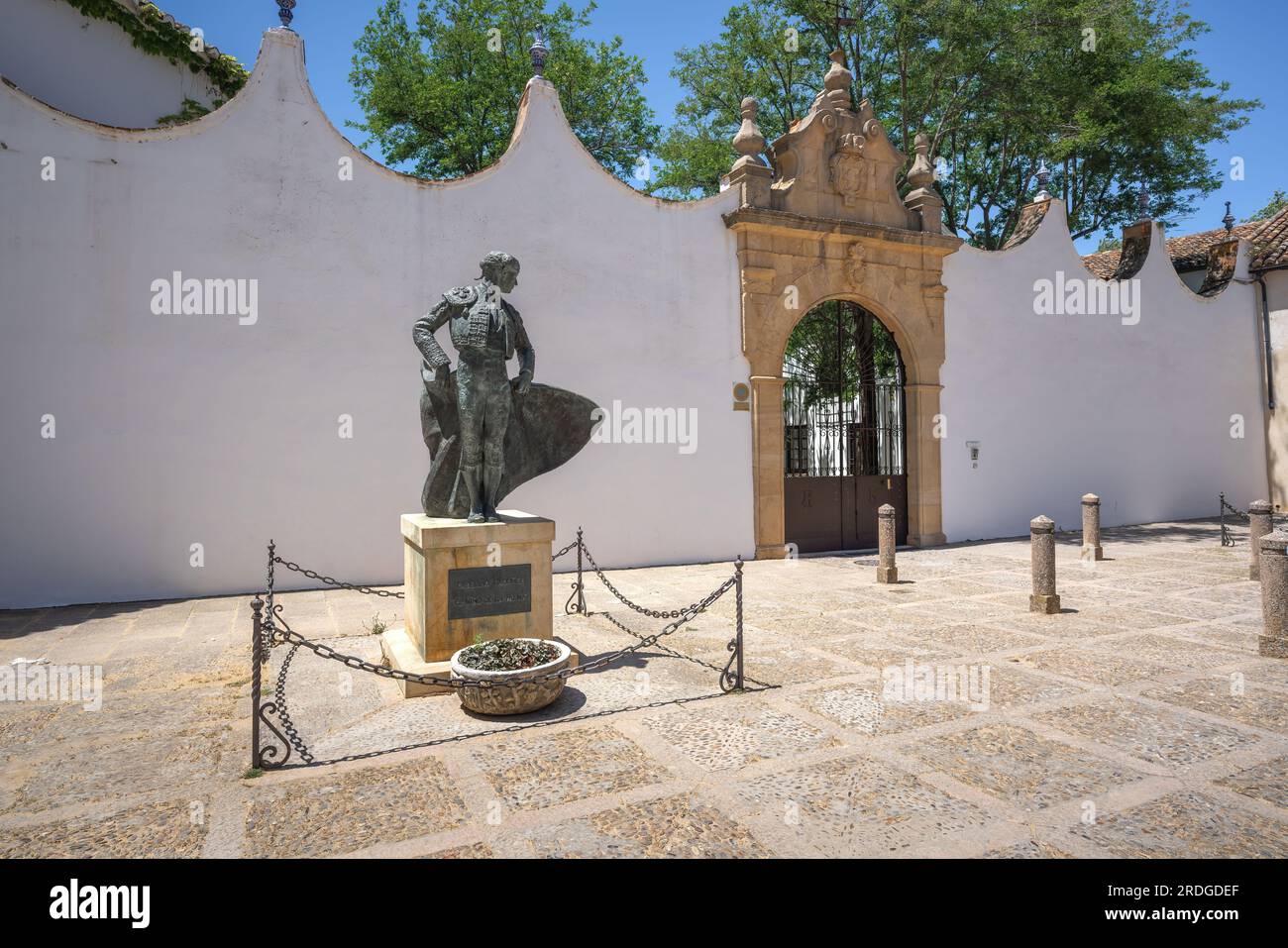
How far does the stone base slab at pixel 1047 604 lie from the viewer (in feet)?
24.0

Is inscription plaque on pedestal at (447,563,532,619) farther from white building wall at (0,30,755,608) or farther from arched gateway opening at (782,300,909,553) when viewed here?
arched gateway opening at (782,300,909,553)

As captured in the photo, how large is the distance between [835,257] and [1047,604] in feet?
23.3

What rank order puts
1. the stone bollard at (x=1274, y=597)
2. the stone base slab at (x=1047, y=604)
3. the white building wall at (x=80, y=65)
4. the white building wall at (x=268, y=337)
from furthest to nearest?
the white building wall at (x=80, y=65), the white building wall at (x=268, y=337), the stone base slab at (x=1047, y=604), the stone bollard at (x=1274, y=597)

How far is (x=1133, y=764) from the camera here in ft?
12.2

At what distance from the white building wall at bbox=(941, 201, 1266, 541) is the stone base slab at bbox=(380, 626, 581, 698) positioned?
34.5 ft

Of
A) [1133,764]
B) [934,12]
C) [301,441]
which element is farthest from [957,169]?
[1133,764]

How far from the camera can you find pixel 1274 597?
575cm

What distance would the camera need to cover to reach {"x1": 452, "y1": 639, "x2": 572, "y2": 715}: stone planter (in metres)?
4.43

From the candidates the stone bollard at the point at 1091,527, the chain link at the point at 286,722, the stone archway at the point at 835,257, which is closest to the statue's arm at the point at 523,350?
the chain link at the point at 286,722

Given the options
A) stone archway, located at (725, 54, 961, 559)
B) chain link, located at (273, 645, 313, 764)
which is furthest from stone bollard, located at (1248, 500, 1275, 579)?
chain link, located at (273, 645, 313, 764)

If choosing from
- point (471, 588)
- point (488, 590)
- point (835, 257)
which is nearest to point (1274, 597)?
point (488, 590)

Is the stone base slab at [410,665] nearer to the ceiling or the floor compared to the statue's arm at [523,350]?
nearer to the floor

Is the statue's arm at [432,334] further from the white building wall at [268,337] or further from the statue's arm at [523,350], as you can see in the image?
the white building wall at [268,337]

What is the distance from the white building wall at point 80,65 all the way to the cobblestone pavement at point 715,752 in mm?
7937
